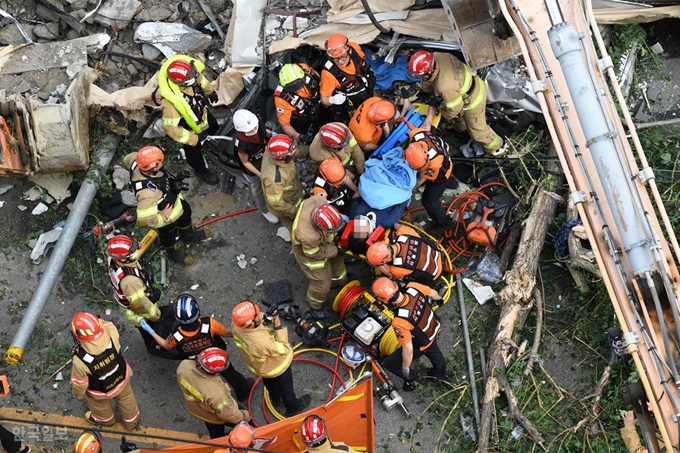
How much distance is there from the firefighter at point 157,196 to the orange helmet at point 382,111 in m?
2.44

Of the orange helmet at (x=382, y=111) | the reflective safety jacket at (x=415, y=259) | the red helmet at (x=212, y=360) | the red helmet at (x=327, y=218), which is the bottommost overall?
the red helmet at (x=212, y=360)

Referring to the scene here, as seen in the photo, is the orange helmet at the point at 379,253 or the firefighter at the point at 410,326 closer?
the firefighter at the point at 410,326

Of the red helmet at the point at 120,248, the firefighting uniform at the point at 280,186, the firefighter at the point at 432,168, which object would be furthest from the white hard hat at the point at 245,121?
the red helmet at the point at 120,248

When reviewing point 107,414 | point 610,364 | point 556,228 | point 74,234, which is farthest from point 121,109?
point 610,364

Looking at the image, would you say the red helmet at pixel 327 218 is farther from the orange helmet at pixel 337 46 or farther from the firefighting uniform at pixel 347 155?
the orange helmet at pixel 337 46

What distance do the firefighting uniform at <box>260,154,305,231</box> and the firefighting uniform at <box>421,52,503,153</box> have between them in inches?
75.1

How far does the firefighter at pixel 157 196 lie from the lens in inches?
361

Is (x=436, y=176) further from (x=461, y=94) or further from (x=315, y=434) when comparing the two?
(x=315, y=434)

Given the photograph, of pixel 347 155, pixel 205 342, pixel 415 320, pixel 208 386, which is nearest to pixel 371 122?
pixel 347 155

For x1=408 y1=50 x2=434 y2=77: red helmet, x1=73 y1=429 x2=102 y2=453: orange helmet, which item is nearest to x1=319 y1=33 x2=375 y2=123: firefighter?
x1=408 y1=50 x2=434 y2=77: red helmet

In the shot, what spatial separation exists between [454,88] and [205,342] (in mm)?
4002

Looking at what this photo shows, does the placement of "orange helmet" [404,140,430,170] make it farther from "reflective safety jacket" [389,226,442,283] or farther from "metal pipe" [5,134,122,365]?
"metal pipe" [5,134,122,365]

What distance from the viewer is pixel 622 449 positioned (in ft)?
26.3

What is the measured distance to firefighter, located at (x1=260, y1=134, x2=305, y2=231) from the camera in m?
8.98
